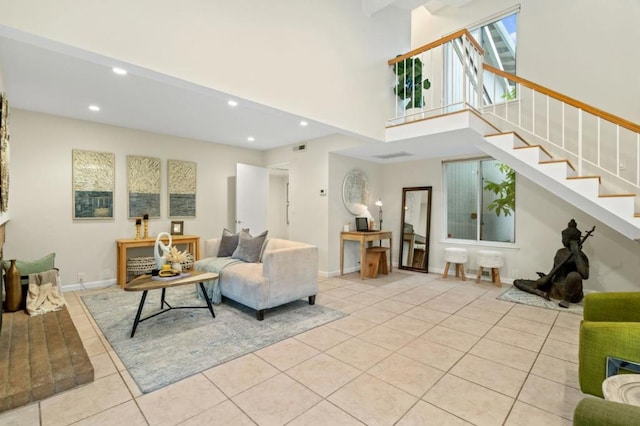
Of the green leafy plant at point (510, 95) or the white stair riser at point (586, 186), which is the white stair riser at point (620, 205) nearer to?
the white stair riser at point (586, 186)

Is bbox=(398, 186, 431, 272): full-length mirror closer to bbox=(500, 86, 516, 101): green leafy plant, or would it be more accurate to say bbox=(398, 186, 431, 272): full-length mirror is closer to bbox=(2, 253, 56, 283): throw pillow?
bbox=(500, 86, 516, 101): green leafy plant

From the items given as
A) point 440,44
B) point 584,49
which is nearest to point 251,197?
point 440,44

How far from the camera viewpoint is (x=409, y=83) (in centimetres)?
450

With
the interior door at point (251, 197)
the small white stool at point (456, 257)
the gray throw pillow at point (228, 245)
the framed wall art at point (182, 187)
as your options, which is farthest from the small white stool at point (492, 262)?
the framed wall art at point (182, 187)

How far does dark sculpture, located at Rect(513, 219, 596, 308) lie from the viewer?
3734 millimetres

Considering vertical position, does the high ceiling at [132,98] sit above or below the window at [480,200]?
above

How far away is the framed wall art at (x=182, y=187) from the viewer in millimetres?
5340

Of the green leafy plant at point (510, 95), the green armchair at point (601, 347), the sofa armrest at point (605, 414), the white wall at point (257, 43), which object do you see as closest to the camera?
the sofa armrest at point (605, 414)

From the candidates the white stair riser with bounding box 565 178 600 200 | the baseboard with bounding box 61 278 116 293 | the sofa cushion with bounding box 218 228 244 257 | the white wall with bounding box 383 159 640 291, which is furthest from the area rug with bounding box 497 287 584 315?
the baseboard with bounding box 61 278 116 293

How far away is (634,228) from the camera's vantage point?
10.3 ft

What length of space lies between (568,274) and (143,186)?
6.55 m

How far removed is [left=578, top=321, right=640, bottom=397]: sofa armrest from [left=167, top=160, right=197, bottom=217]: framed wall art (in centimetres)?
564

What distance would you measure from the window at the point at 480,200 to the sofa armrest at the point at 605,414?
449 cm

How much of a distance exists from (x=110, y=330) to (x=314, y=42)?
148 inches
